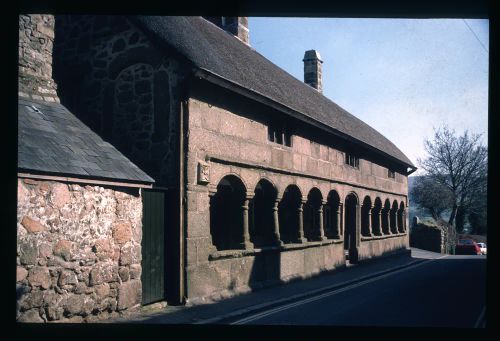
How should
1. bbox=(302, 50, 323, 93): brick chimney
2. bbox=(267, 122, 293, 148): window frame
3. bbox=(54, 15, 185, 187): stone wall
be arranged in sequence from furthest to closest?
bbox=(302, 50, 323, 93): brick chimney
bbox=(267, 122, 293, 148): window frame
bbox=(54, 15, 185, 187): stone wall

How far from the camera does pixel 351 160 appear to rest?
18328mm

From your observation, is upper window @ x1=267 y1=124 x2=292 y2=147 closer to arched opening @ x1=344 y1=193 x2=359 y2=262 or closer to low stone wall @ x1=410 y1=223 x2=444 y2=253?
arched opening @ x1=344 y1=193 x2=359 y2=262

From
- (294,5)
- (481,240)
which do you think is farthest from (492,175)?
(481,240)

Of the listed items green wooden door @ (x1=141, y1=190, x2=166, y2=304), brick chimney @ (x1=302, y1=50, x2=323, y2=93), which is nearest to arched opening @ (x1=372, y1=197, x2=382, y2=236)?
brick chimney @ (x1=302, y1=50, x2=323, y2=93)

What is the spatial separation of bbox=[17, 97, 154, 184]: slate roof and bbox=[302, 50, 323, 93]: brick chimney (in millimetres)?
17608

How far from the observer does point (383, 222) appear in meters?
23.7

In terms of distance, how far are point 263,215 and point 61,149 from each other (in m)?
6.56

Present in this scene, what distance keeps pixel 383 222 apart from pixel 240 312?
55.1 feet

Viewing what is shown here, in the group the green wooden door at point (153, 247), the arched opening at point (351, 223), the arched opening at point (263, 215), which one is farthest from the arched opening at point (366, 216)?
the green wooden door at point (153, 247)

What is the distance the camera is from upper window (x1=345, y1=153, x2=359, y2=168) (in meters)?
17.7

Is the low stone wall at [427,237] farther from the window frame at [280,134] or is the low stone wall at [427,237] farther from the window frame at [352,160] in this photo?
the window frame at [280,134]

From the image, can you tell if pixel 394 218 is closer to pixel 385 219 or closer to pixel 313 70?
pixel 385 219

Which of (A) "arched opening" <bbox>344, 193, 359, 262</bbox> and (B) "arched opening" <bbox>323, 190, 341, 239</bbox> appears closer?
(B) "arched opening" <bbox>323, 190, 341, 239</bbox>

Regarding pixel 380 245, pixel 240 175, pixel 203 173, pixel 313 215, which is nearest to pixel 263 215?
pixel 240 175
